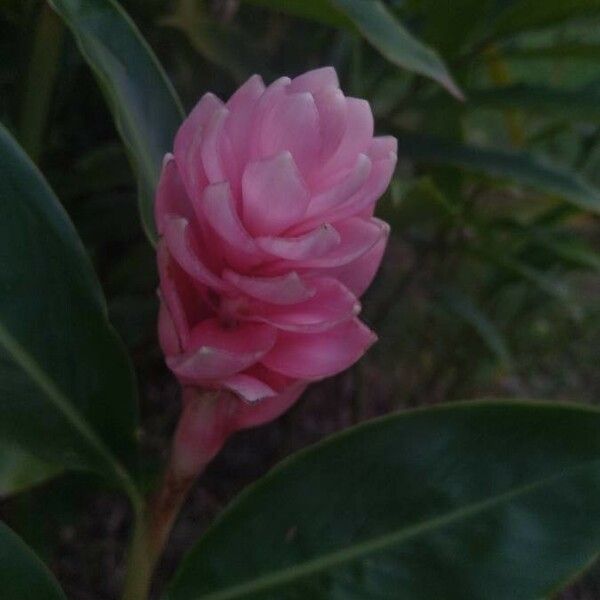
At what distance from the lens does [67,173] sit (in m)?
1.10

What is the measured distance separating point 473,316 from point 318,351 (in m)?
0.87

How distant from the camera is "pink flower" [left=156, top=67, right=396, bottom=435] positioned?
0.45 meters

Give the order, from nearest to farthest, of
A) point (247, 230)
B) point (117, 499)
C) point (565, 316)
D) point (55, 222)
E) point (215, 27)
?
1. point (247, 230)
2. point (55, 222)
3. point (215, 27)
4. point (117, 499)
5. point (565, 316)

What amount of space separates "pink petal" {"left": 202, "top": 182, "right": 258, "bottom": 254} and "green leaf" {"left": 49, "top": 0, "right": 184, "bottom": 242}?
16 centimetres

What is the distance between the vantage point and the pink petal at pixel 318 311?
48cm

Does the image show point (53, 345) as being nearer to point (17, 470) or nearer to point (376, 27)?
point (17, 470)

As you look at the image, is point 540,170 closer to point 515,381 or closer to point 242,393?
point 242,393

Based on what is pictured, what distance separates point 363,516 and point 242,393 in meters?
0.18

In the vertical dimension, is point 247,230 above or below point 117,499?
above

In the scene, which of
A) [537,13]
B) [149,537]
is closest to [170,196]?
[149,537]

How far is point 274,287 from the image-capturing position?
46cm

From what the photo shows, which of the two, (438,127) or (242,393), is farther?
(438,127)

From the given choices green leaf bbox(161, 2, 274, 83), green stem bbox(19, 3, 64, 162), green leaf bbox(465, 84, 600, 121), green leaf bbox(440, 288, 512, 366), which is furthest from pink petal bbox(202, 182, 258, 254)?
green leaf bbox(440, 288, 512, 366)

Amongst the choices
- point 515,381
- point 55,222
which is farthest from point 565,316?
point 55,222
